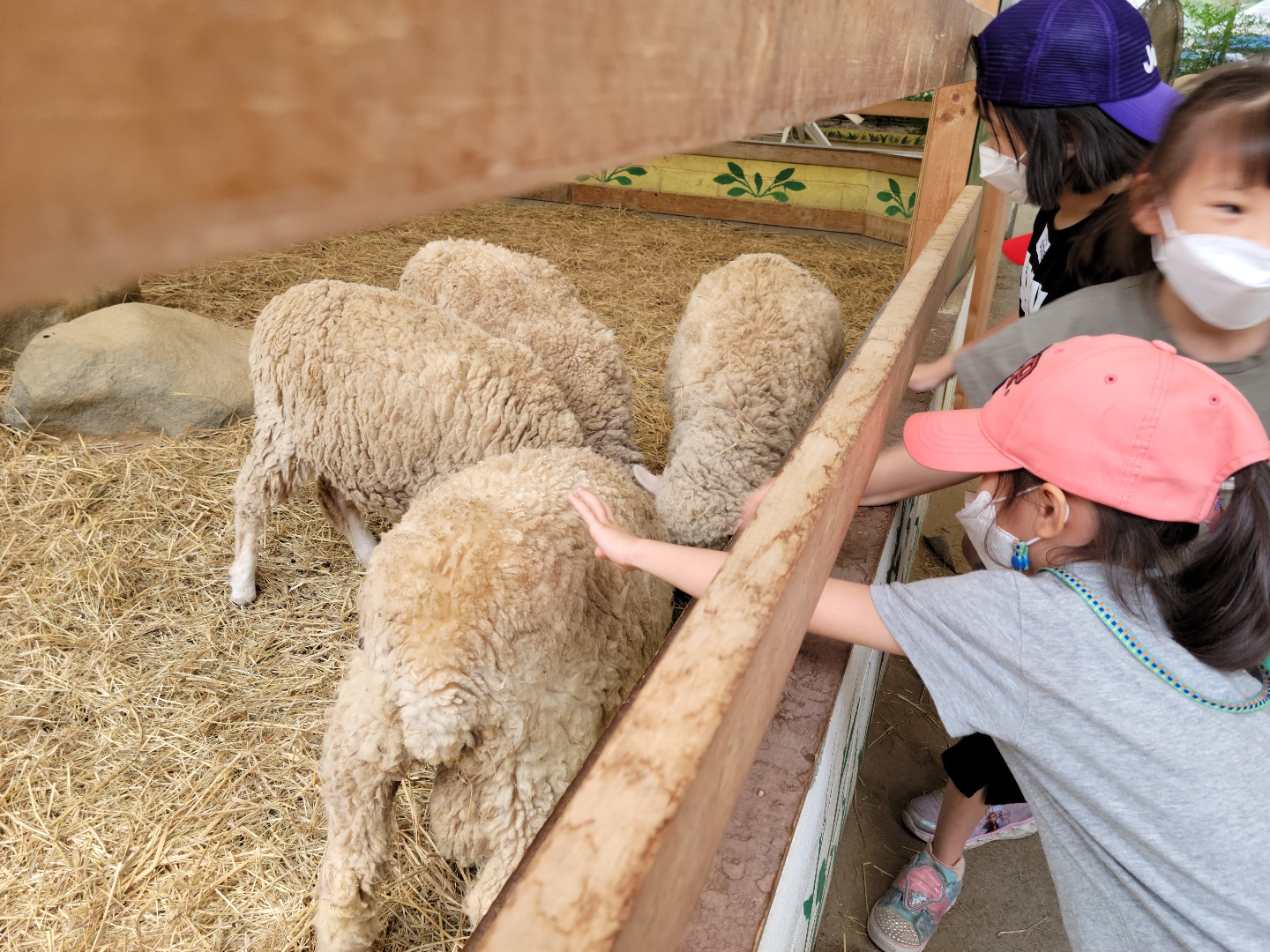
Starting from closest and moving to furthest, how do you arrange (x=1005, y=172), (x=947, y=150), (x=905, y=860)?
(x=1005, y=172)
(x=905, y=860)
(x=947, y=150)

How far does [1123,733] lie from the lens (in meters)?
1.07

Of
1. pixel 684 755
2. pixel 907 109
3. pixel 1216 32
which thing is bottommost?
pixel 684 755

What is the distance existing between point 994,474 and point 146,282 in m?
5.34

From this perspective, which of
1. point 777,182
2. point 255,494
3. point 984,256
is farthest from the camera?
point 777,182

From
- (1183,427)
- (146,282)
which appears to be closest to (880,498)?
(1183,427)

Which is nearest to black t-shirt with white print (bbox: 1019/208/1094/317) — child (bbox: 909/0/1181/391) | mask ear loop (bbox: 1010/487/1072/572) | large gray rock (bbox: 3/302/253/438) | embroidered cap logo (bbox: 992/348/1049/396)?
child (bbox: 909/0/1181/391)

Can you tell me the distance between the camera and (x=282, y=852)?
185 cm

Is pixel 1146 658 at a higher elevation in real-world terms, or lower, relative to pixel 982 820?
higher

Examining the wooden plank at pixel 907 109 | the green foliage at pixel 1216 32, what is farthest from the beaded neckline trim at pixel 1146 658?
the green foliage at pixel 1216 32

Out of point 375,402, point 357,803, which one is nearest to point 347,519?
point 375,402

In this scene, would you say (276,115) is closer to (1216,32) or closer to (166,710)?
(166,710)

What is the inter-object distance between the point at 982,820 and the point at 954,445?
143 cm

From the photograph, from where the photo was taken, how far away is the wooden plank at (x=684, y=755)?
0.43m

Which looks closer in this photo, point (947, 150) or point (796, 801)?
point (796, 801)
